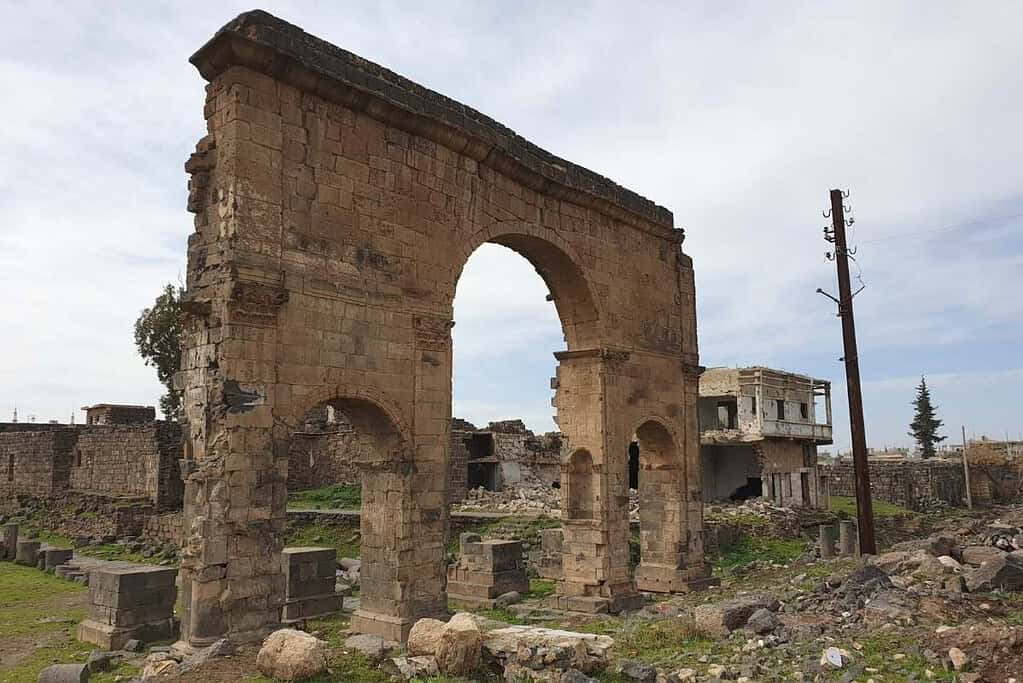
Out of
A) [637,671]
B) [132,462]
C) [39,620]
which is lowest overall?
[39,620]

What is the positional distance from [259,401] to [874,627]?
7128 millimetres

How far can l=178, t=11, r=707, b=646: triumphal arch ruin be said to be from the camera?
862 centimetres

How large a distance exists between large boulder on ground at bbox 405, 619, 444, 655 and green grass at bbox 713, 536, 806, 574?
38.7 feet

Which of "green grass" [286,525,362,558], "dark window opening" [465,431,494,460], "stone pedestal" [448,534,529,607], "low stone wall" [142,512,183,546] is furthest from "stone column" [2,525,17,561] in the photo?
"dark window opening" [465,431,494,460]

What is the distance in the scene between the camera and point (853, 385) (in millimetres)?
15953

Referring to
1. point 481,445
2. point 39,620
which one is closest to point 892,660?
point 39,620

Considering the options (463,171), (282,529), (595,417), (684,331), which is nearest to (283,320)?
(282,529)

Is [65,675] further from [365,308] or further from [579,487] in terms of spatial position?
[579,487]

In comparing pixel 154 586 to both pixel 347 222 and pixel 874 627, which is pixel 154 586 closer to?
pixel 347 222

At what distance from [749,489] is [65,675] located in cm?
2698

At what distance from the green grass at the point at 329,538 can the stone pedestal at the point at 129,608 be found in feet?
24.1

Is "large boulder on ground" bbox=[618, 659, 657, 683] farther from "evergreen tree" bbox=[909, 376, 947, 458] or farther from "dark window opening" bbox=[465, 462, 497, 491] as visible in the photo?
"evergreen tree" bbox=[909, 376, 947, 458]

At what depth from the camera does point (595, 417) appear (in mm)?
13594

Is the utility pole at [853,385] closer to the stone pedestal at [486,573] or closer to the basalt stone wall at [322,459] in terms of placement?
the stone pedestal at [486,573]
